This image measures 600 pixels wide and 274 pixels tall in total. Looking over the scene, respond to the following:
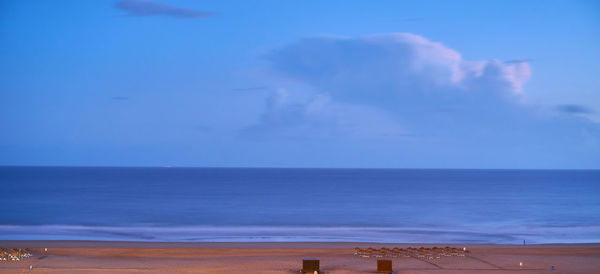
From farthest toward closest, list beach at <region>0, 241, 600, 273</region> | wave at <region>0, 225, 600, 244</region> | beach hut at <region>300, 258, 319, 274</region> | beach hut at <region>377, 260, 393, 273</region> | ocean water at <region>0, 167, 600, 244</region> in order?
1. ocean water at <region>0, 167, 600, 244</region>
2. wave at <region>0, 225, 600, 244</region>
3. beach at <region>0, 241, 600, 273</region>
4. beach hut at <region>377, 260, 393, 273</region>
5. beach hut at <region>300, 258, 319, 274</region>

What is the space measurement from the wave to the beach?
6.04 meters

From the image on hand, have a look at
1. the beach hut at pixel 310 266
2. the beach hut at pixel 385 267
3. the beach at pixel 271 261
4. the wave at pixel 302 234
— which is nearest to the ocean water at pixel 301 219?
the wave at pixel 302 234

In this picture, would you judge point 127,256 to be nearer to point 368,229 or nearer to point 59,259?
point 59,259

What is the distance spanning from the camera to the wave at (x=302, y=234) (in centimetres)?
2423

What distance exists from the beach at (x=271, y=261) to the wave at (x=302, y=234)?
6035 millimetres

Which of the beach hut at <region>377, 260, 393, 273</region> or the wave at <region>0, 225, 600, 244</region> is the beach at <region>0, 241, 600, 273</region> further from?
the wave at <region>0, 225, 600, 244</region>

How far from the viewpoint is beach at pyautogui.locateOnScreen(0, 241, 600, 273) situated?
44.7ft


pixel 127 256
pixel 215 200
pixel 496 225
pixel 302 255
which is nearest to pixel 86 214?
pixel 215 200

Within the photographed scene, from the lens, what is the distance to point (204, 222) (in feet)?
108

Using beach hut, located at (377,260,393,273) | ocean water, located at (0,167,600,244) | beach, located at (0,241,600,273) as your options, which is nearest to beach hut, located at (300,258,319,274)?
beach, located at (0,241,600,273)

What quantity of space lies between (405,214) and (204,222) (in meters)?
15.2

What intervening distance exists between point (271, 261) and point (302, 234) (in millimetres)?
11285

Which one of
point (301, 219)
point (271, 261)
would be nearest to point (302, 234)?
point (301, 219)

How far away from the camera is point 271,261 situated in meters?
15.1
